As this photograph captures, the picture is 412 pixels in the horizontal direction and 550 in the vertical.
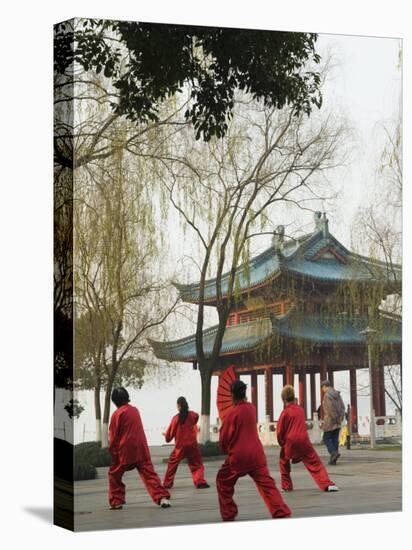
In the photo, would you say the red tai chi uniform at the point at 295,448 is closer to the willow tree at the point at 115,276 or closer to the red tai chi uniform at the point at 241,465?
the red tai chi uniform at the point at 241,465

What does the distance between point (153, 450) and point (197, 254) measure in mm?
1536

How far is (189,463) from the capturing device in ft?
37.8

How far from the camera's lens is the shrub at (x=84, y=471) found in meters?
11.0

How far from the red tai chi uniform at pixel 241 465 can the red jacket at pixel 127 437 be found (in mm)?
636

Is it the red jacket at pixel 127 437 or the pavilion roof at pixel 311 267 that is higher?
the pavilion roof at pixel 311 267

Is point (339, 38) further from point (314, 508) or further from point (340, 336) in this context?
point (314, 508)

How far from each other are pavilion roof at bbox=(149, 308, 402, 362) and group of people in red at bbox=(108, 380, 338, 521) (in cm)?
34

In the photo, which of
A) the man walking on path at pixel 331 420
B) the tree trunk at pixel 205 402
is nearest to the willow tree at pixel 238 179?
the tree trunk at pixel 205 402

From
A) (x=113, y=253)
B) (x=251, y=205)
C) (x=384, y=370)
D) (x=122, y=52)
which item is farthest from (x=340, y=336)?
(x=122, y=52)

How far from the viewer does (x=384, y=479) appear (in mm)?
12273

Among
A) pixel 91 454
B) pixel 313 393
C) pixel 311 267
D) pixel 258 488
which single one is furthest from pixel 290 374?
pixel 91 454

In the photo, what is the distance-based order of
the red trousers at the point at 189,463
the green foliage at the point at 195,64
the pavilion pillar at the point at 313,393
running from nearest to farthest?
the green foliage at the point at 195,64
the red trousers at the point at 189,463
the pavilion pillar at the point at 313,393

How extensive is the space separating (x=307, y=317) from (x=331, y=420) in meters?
0.85

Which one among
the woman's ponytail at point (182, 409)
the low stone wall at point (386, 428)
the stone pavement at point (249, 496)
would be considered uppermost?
the woman's ponytail at point (182, 409)
